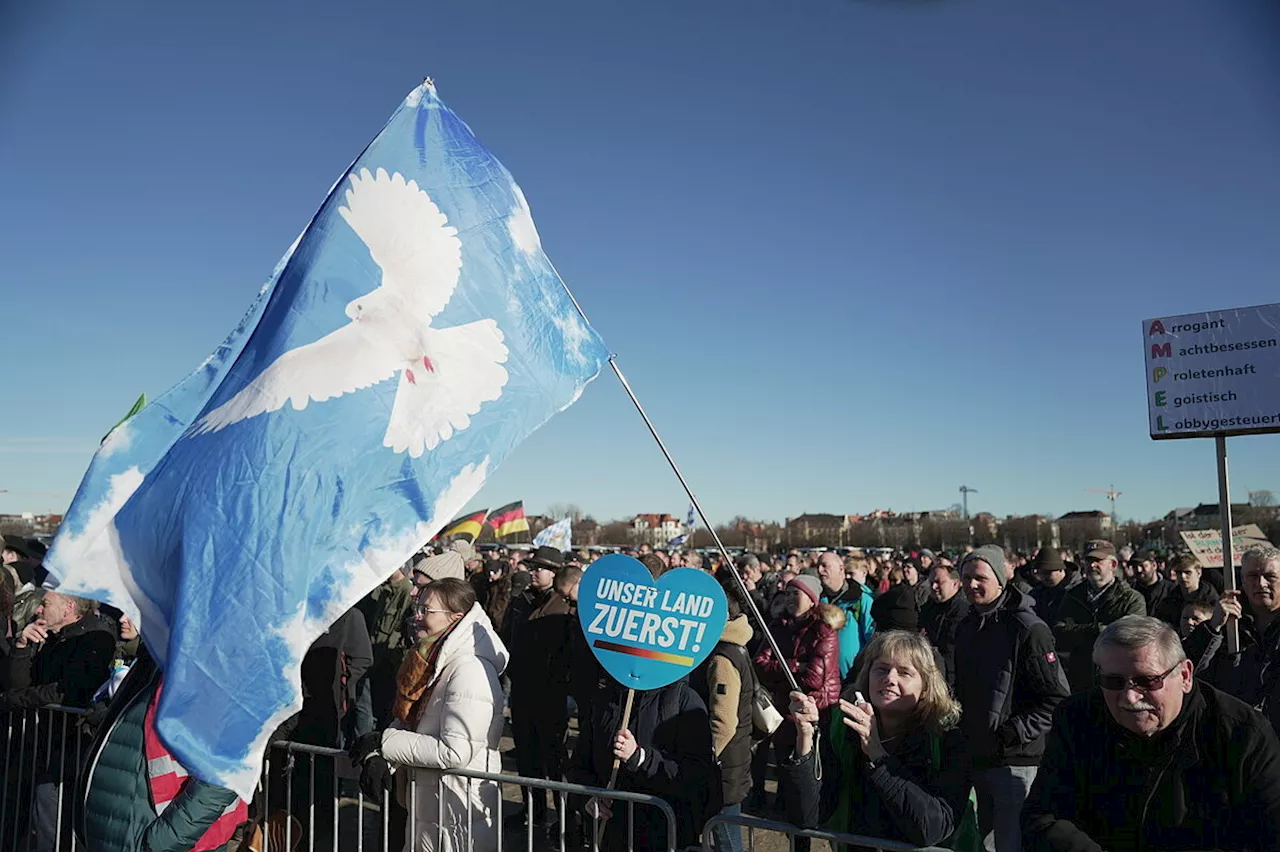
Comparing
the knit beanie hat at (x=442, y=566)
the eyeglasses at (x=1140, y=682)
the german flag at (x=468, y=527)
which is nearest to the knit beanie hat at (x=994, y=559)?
the eyeglasses at (x=1140, y=682)

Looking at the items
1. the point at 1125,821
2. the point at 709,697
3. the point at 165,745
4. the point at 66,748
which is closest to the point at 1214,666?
the point at 709,697

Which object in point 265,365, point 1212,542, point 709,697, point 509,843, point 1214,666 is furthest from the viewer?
point 1212,542

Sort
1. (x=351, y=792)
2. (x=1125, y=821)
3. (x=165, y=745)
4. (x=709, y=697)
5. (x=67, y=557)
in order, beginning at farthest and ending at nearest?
(x=351, y=792)
(x=709, y=697)
(x=67, y=557)
(x=165, y=745)
(x=1125, y=821)

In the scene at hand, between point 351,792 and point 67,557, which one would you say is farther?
point 351,792

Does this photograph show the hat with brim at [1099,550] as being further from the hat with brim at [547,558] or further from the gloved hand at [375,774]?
the gloved hand at [375,774]

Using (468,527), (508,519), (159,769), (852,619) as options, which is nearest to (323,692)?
(159,769)

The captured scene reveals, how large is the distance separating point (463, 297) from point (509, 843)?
418cm

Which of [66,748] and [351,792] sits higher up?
[66,748]

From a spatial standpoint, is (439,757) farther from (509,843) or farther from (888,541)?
(888,541)

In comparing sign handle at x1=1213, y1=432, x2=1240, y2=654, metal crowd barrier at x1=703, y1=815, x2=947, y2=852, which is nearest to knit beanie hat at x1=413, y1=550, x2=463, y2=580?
metal crowd barrier at x1=703, y1=815, x2=947, y2=852

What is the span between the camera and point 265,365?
13.2 ft

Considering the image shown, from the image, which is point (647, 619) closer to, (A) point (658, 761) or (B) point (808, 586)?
(A) point (658, 761)

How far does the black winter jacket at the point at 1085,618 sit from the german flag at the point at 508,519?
71.3ft

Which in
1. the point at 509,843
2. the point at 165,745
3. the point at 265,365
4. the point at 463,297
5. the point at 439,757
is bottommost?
the point at 509,843
